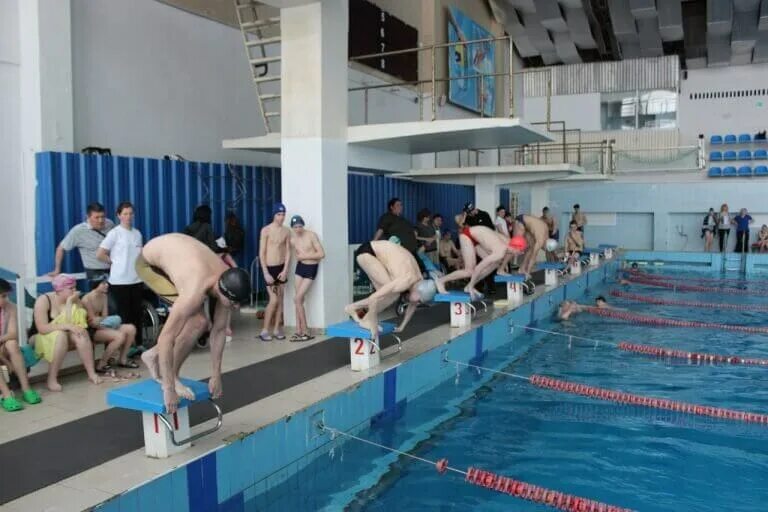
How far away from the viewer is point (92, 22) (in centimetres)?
798

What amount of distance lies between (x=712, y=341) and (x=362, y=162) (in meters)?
5.21

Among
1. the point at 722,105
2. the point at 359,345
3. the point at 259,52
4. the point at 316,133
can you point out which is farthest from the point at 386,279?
the point at 722,105

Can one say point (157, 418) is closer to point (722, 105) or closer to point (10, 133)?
point (10, 133)

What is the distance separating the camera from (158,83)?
9047 mm

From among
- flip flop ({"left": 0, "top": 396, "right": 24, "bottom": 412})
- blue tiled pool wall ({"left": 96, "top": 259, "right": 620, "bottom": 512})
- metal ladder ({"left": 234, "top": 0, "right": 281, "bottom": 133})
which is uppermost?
metal ladder ({"left": 234, "top": 0, "right": 281, "bottom": 133})

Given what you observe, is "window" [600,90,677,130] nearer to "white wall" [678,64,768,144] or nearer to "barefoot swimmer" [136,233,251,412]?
"white wall" [678,64,768,144]

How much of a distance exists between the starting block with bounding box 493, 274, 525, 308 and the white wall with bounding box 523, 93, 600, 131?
15611mm

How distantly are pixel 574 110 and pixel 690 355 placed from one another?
687 inches

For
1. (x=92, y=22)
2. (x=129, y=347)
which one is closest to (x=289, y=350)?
(x=129, y=347)

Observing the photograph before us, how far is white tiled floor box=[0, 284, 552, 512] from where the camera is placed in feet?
10.3

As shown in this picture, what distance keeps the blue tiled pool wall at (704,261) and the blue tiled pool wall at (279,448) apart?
1418cm

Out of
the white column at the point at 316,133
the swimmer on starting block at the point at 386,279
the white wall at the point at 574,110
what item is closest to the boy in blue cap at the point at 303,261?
the white column at the point at 316,133

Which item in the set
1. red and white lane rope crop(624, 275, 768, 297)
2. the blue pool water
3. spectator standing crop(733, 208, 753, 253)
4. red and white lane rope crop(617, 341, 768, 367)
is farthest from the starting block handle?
spectator standing crop(733, 208, 753, 253)

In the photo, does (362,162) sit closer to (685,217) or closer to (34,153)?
(34,153)
